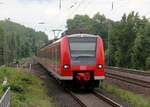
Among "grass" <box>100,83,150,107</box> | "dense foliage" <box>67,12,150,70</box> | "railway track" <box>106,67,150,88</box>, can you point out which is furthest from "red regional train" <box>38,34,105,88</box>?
"dense foliage" <box>67,12,150,70</box>

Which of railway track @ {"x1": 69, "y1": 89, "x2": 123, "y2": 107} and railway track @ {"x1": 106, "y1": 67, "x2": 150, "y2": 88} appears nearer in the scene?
railway track @ {"x1": 69, "y1": 89, "x2": 123, "y2": 107}

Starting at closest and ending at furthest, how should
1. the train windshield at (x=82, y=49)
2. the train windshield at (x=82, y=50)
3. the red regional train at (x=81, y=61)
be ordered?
1. the red regional train at (x=81, y=61)
2. the train windshield at (x=82, y=50)
3. the train windshield at (x=82, y=49)

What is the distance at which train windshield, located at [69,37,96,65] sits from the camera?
555 inches

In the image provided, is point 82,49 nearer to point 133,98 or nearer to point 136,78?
point 133,98

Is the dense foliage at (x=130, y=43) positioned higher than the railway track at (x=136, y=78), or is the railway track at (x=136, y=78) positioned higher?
the dense foliage at (x=130, y=43)

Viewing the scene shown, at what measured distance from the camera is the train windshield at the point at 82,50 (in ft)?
46.2

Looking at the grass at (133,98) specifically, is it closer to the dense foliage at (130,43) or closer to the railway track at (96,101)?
the railway track at (96,101)

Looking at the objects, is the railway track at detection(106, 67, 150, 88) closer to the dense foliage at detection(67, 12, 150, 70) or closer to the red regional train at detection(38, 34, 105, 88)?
the red regional train at detection(38, 34, 105, 88)

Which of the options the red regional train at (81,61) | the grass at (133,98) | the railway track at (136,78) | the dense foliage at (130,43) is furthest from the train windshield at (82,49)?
the dense foliage at (130,43)

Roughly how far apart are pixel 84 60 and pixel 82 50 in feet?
1.86

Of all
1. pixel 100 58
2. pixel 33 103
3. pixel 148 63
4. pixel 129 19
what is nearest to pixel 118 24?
pixel 129 19

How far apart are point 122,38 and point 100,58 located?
4056 centimetres

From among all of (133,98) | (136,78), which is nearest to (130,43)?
Result: (136,78)

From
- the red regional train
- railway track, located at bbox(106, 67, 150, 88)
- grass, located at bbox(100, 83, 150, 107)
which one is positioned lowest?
grass, located at bbox(100, 83, 150, 107)
